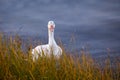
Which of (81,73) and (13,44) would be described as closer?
(81,73)

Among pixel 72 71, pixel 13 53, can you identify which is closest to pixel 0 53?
pixel 13 53

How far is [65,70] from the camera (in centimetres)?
684

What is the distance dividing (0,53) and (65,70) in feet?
4.63

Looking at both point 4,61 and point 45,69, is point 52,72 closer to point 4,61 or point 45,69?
point 45,69

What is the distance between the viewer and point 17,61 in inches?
282

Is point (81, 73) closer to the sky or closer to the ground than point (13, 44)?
closer to the ground

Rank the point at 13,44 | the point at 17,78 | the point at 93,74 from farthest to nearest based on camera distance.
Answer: the point at 13,44 < the point at 93,74 < the point at 17,78

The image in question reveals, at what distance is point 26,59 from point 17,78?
0.79m

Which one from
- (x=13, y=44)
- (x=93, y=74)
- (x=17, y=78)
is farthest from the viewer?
(x=13, y=44)

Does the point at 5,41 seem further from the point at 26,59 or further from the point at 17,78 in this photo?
the point at 17,78

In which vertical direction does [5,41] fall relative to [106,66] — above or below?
above

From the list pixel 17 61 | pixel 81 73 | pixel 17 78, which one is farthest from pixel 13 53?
pixel 81 73

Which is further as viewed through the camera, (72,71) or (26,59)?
(26,59)

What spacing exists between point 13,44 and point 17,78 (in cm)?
133
